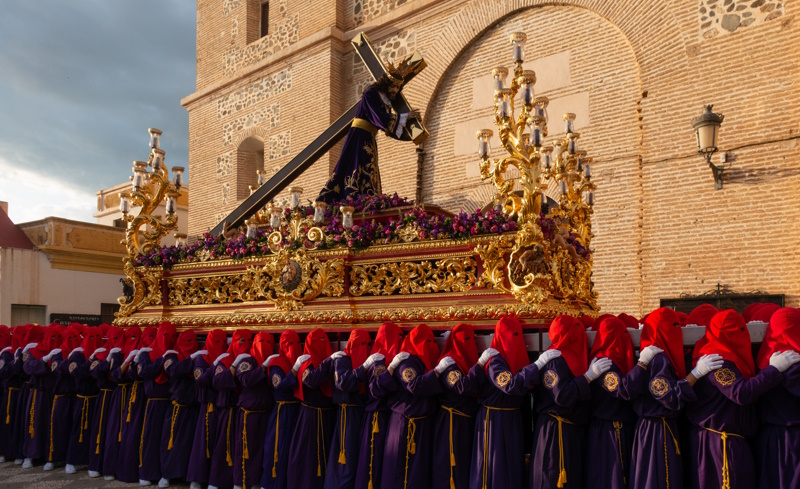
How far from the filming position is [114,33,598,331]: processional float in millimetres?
5906

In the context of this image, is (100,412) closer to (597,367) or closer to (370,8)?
(597,367)

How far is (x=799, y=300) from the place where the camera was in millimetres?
8422

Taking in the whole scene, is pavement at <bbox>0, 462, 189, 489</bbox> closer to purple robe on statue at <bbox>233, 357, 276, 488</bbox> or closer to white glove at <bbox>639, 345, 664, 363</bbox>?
purple robe on statue at <bbox>233, 357, 276, 488</bbox>

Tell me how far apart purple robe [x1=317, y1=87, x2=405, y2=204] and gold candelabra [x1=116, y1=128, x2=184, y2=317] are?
248cm

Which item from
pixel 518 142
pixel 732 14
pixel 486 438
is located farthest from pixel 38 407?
pixel 732 14

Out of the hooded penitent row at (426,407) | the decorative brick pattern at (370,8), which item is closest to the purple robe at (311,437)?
the hooded penitent row at (426,407)

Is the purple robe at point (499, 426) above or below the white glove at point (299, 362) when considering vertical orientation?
below

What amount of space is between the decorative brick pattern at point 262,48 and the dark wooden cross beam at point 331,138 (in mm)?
7618

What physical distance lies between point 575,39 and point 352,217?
6.46m

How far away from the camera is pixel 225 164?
16922mm

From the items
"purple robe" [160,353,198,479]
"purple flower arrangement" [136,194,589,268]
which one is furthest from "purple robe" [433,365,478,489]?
"purple robe" [160,353,198,479]

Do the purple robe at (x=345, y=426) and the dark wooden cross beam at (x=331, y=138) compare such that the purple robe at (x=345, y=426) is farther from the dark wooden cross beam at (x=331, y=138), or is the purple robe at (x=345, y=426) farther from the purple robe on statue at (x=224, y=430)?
the dark wooden cross beam at (x=331, y=138)

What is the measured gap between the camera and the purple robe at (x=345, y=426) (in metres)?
5.64

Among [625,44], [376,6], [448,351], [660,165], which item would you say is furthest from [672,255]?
[376,6]
